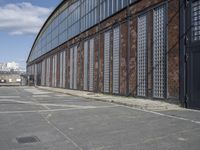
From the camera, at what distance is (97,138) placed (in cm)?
924

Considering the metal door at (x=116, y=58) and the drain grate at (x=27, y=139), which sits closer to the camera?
the drain grate at (x=27, y=139)

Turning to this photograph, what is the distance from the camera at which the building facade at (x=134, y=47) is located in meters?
18.0

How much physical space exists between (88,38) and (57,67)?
18.3 metres

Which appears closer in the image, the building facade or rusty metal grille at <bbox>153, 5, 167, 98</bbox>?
the building facade

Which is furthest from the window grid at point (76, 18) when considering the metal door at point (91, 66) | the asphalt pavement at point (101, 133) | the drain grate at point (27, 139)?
the drain grate at point (27, 139)

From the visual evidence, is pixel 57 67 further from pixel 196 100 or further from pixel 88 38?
pixel 196 100

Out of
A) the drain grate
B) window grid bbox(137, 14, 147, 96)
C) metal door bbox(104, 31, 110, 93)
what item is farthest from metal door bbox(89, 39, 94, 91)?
the drain grate

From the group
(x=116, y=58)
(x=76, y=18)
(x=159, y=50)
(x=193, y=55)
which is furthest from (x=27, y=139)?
(x=76, y=18)

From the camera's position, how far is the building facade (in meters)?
18.0

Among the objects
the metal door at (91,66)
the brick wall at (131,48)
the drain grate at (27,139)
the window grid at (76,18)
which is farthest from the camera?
the metal door at (91,66)

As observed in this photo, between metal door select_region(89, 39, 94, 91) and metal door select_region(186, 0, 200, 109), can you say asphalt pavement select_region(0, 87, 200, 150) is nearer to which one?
metal door select_region(186, 0, 200, 109)

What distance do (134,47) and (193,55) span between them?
8292 mm

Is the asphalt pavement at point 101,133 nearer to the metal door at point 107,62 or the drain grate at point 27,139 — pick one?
the drain grate at point 27,139

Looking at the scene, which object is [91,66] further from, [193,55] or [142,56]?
[193,55]
